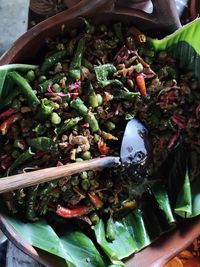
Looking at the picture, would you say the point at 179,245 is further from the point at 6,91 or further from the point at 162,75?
the point at 6,91

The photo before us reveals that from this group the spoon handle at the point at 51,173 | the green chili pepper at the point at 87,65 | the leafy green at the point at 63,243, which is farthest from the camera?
the green chili pepper at the point at 87,65

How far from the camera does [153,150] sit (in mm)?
1219

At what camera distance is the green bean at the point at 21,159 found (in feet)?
3.65

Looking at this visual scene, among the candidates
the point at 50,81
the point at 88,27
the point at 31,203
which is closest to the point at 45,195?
the point at 31,203

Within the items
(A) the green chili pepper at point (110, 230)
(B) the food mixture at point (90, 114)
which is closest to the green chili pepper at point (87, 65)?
(B) the food mixture at point (90, 114)

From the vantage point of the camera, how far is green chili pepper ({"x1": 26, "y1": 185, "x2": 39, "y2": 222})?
1118 millimetres

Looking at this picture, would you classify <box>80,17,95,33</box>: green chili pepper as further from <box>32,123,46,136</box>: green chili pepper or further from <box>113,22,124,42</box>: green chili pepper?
<box>32,123,46,136</box>: green chili pepper

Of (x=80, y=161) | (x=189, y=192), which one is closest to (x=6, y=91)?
(x=80, y=161)

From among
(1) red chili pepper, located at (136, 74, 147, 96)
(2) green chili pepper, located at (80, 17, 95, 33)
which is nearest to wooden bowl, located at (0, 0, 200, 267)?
(2) green chili pepper, located at (80, 17, 95, 33)

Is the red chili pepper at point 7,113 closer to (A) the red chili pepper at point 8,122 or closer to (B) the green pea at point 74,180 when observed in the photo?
(A) the red chili pepper at point 8,122

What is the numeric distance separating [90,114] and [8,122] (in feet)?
0.56

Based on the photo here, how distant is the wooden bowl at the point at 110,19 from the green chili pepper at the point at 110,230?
2.6 inches

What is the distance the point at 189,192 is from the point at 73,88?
336 mm

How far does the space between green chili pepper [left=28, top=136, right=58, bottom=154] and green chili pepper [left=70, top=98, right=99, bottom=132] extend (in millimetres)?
84
